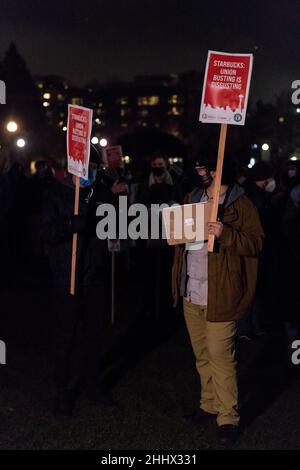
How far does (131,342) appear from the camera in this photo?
868cm

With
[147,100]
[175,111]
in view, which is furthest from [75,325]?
[147,100]

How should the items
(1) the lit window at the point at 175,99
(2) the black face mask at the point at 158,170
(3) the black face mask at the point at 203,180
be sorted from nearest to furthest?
(3) the black face mask at the point at 203,180, (2) the black face mask at the point at 158,170, (1) the lit window at the point at 175,99

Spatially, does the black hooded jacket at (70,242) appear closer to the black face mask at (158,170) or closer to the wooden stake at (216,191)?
the wooden stake at (216,191)

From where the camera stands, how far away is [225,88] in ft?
18.6

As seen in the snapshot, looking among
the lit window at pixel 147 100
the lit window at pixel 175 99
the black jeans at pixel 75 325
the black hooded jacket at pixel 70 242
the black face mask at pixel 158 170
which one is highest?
the black hooded jacket at pixel 70 242

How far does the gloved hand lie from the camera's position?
5941mm

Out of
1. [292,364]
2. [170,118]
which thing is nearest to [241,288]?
[292,364]

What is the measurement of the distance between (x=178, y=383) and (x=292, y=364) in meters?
1.40

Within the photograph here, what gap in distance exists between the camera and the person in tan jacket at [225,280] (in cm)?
554

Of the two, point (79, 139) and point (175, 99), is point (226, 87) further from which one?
point (175, 99)

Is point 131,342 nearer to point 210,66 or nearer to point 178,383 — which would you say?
point 178,383

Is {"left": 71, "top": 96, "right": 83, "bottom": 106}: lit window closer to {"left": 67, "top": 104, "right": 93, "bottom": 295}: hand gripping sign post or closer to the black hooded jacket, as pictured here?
{"left": 67, "top": 104, "right": 93, "bottom": 295}: hand gripping sign post

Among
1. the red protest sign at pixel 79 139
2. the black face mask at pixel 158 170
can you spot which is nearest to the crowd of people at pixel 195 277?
the red protest sign at pixel 79 139
